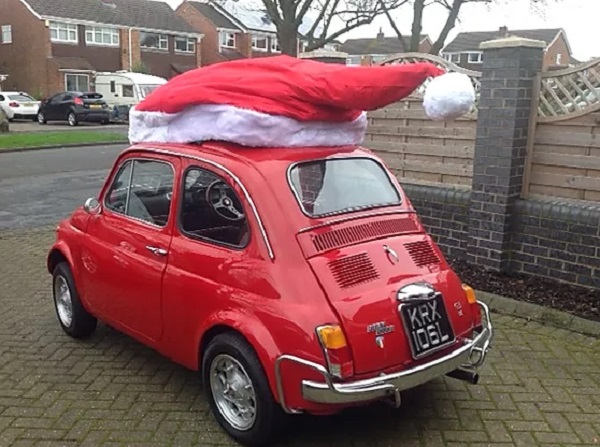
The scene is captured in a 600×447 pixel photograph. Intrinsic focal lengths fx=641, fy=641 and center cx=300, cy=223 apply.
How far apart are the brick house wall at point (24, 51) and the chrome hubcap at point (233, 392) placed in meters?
42.2

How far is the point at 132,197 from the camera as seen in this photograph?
455 cm

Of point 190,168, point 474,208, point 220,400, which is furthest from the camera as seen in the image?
point 474,208

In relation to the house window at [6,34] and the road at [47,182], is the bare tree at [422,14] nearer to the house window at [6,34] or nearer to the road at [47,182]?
the road at [47,182]

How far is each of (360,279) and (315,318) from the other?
1.29ft

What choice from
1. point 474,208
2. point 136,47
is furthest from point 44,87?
point 474,208

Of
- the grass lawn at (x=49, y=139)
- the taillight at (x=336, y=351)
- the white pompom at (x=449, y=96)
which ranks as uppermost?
the white pompom at (x=449, y=96)

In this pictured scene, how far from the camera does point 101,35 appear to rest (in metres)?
44.2

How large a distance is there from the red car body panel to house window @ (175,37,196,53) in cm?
4750

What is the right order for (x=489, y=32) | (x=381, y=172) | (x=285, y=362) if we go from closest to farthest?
(x=285, y=362)
(x=381, y=172)
(x=489, y=32)

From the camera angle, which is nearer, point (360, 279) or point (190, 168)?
point (360, 279)

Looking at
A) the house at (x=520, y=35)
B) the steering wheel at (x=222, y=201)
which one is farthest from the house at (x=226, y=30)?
the steering wheel at (x=222, y=201)

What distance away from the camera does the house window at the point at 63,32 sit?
41.7m

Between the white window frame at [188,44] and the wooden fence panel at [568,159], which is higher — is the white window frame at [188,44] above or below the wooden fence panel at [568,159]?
above

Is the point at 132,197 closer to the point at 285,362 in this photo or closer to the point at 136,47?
the point at 285,362
